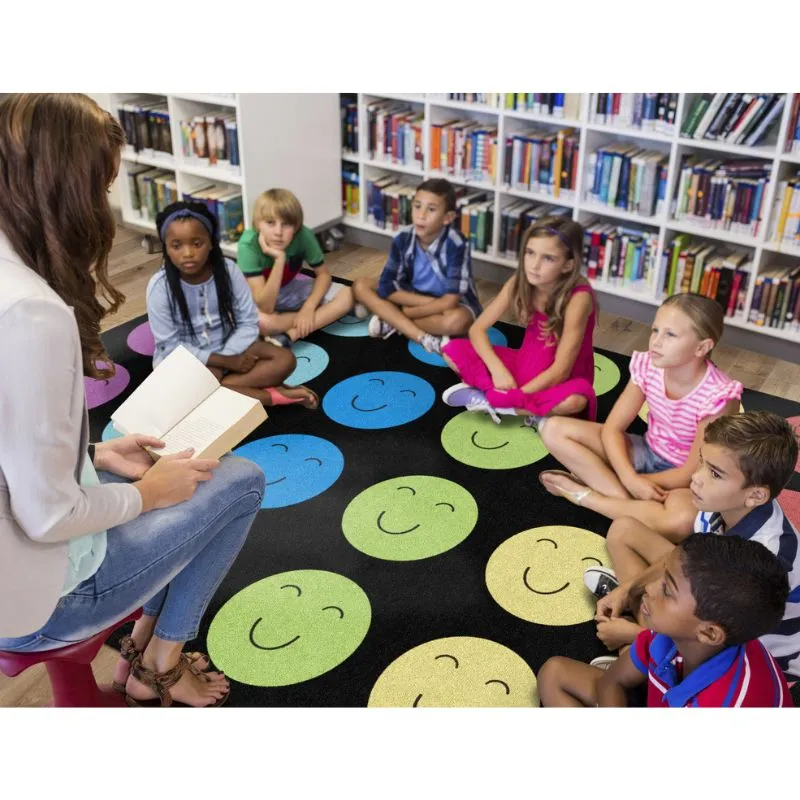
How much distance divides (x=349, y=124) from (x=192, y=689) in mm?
2937

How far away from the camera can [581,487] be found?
96.6 inches

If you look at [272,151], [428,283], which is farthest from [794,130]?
[272,151]

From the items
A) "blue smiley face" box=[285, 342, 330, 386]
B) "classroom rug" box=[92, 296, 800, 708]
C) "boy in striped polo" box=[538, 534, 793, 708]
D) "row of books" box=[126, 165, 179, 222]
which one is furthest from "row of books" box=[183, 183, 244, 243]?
"boy in striped polo" box=[538, 534, 793, 708]

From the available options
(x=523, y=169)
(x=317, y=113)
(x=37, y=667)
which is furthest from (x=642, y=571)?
(x=317, y=113)

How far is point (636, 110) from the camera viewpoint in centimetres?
330

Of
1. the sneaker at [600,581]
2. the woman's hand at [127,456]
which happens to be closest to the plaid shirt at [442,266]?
the sneaker at [600,581]

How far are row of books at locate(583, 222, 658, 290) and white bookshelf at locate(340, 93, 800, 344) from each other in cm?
3

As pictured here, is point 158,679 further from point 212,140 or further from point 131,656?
point 212,140

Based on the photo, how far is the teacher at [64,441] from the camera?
3.83 feet

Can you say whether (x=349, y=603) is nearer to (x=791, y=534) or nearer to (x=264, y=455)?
(x=264, y=455)

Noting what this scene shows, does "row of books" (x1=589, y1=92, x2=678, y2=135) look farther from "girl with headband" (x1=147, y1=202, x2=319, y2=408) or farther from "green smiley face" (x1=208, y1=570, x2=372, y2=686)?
"green smiley face" (x1=208, y1=570, x2=372, y2=686)

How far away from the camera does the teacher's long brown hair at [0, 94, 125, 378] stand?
47.7 inches

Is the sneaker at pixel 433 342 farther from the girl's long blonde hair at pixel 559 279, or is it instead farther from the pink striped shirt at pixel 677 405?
the pink striped shirt at pixel 677 405

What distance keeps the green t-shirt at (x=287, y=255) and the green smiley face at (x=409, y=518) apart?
48.4 inches
